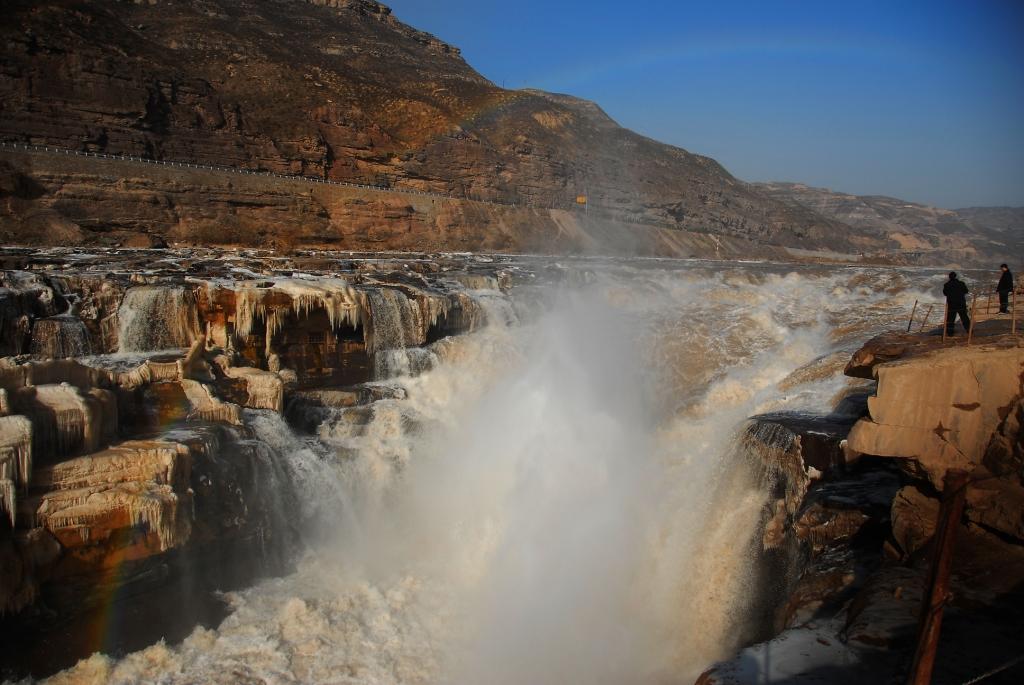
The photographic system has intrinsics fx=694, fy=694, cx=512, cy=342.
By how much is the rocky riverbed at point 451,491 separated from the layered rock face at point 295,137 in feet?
43.8

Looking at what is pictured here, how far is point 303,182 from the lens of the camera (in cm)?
3669

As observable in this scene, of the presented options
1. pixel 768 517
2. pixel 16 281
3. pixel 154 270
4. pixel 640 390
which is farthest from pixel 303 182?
pixel 768 517

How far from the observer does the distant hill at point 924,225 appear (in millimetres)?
87081

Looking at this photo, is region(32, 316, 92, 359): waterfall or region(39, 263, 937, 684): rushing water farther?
region(32, 316, 92, 359): waterfall

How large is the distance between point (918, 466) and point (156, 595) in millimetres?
Answer: 8965

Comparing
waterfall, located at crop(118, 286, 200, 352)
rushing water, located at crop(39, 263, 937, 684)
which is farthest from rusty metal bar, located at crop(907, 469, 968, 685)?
waterfall, located at crop(118, 286, 200, 352)

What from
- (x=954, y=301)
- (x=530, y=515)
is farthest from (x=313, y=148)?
(x=954, y=301)

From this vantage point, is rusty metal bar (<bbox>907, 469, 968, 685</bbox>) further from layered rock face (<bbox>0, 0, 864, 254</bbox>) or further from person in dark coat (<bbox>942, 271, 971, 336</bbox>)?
layered rock face (<bbox>0, 0, 864, 254</bbox>)

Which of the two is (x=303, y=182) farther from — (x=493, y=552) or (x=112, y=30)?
(x=493, y=552)

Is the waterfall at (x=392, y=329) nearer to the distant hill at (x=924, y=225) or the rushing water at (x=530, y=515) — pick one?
the rushing water at (x=530, y=515)

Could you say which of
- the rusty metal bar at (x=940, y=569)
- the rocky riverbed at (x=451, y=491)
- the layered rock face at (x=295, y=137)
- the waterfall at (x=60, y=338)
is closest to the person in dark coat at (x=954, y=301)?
the rocky riverbed at (x=451, y=491)

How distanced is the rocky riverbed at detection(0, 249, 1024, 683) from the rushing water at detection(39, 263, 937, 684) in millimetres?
49

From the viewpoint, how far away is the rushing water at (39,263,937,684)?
27.7ft

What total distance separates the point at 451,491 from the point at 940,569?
393 inches
